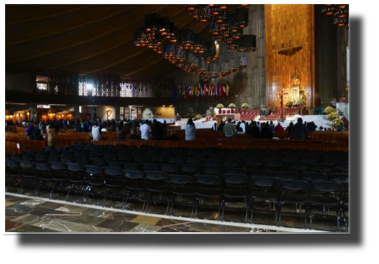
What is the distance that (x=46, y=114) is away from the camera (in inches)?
1309

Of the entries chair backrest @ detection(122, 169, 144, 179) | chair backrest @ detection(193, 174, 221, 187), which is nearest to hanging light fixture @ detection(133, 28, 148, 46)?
chair backrest @ detection(122, 169, 144, 179)

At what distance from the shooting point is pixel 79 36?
2469cm

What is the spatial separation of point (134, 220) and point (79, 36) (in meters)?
23.7

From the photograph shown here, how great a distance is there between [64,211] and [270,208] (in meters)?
3.62

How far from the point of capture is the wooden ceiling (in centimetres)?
2038

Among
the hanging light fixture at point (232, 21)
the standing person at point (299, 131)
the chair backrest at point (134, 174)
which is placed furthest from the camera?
the hanging light fixture at point (232, 21)

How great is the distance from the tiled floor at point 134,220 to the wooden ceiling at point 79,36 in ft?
55.7

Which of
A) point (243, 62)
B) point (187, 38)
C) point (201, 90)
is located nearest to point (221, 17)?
point (187, 38)

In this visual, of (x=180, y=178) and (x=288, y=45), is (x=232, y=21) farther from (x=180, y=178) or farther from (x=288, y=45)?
(x=288, y=45)

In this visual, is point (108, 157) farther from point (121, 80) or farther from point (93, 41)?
point (121, 80)

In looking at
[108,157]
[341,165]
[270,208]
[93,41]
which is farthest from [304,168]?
[93,41]

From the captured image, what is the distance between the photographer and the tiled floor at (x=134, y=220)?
4266mm

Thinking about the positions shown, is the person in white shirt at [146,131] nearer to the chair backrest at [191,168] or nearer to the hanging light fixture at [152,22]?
the chair backrest at [191,168]

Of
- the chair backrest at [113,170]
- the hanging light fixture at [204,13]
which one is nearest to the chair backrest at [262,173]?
the chair backrest at [113,170]
